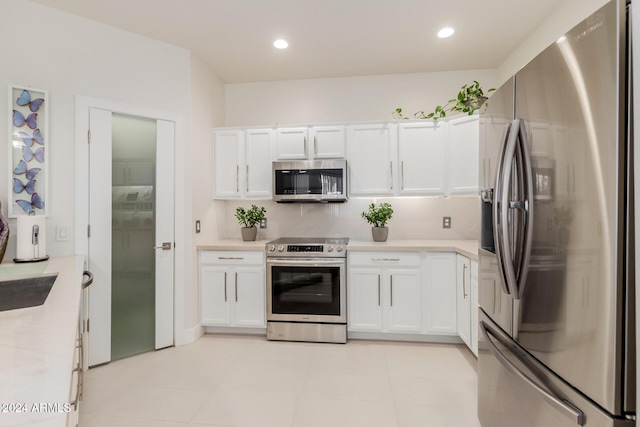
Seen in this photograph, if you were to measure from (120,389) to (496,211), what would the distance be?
270 cm

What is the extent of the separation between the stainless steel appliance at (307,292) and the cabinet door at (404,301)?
1.48 ft

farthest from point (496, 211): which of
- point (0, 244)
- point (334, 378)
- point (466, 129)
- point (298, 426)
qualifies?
point (0, 244)

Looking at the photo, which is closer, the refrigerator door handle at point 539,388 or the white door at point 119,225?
the refrigerator door handle at point 539,388

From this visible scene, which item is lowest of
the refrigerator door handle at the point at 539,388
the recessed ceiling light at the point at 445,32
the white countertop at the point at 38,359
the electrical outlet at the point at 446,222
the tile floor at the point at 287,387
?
the tile floor at the point at 287,387

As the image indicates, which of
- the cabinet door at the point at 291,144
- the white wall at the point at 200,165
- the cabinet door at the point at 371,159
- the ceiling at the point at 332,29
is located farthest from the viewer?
the cabinet door at the point at 291,144

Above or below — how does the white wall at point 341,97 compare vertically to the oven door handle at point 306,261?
above

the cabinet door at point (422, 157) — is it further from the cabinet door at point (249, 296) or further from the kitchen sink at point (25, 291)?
the kitchen sink at point (25, 291)

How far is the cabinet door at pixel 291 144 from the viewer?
351 cm

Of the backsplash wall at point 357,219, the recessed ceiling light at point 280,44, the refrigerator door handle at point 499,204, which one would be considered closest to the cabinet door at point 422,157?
the backsplash wall at point 357,219

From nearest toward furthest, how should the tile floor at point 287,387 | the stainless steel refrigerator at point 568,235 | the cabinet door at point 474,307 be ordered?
the stainless steel refrigerator at point 568,235
the tile floor at point 287,387
the cabinet door at point 474,307

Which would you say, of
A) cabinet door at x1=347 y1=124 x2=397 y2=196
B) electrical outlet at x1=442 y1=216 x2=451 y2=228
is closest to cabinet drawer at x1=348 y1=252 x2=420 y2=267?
cabinet door at x1=347 y1=124 x2=397 y2=196

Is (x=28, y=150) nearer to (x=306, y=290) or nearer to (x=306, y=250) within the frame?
(x=306, y=250)

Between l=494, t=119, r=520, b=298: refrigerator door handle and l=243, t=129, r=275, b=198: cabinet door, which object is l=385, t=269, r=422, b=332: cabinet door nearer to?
l=243, t=129, r=275, b=198: cabinet door

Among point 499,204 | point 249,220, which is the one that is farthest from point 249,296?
point 499,204
